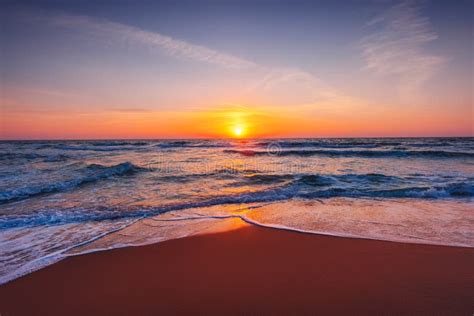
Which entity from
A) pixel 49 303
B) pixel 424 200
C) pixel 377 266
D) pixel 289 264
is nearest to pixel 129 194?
pixel 49 303

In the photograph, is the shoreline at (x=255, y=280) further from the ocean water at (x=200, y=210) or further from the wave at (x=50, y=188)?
the wave at (x=50, y=188)

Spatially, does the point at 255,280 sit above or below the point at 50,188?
below

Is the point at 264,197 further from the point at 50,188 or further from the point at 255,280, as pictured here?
the point at 50,188

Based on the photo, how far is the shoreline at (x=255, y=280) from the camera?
7.93ft

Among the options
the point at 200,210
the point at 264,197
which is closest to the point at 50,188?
the point at 200,210

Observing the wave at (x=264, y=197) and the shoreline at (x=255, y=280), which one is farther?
the wave at (x=264, y=197)

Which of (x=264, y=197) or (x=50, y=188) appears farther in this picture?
(x=50, y=188)

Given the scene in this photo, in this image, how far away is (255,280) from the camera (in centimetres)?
282

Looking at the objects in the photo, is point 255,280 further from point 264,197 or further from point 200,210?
point 264,197

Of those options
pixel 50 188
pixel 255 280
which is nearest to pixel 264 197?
pixel 255 280

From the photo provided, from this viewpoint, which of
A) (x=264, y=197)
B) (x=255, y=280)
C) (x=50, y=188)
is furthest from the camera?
(x=50, y=188)

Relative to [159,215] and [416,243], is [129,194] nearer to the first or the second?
[159,215]

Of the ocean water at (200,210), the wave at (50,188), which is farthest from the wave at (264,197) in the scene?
the wave at (50,188)

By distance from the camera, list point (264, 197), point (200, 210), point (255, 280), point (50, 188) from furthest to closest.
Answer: point (50, 188)
point (264, 197)
point (200, 210)
point (255, 280)
